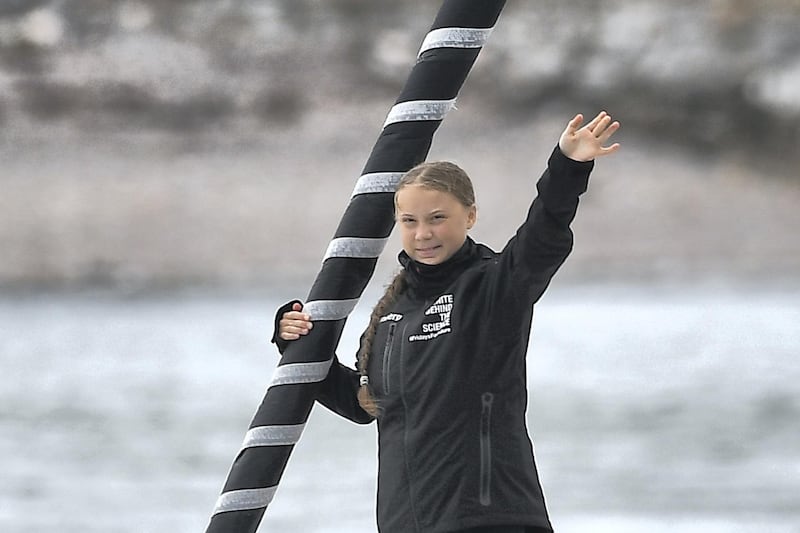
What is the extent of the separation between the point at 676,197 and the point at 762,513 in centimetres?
151

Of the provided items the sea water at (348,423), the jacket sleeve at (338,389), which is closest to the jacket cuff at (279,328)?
the jacket sleeve at (338,389)

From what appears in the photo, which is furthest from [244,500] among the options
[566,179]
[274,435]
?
[566,179]

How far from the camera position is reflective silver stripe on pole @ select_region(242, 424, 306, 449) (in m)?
1.18

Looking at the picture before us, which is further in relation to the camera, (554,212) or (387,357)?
(387,357)

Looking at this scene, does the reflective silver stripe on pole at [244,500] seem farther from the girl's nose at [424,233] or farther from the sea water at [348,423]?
the sea water at [348,423]

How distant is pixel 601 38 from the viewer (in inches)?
179

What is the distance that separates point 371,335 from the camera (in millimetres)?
1152

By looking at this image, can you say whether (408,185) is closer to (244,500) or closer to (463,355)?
(463,355)

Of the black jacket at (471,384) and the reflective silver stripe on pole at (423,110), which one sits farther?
the reflective silver stripe on pole at (423,110)

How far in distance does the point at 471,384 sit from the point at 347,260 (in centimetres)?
19

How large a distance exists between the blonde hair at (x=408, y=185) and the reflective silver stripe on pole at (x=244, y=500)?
0.12 metres

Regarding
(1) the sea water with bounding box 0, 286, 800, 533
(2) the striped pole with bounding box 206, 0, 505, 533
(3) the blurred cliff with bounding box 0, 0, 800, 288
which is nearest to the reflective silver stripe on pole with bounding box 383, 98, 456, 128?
(2) the striped pole with bounding box 206, 0, 505, 533

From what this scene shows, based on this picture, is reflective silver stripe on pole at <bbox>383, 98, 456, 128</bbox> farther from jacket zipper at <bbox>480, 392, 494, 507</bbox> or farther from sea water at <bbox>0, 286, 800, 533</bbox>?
sea water at <bbox>0, 286, 800, 533</bbox>

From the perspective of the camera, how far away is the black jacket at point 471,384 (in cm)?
103
